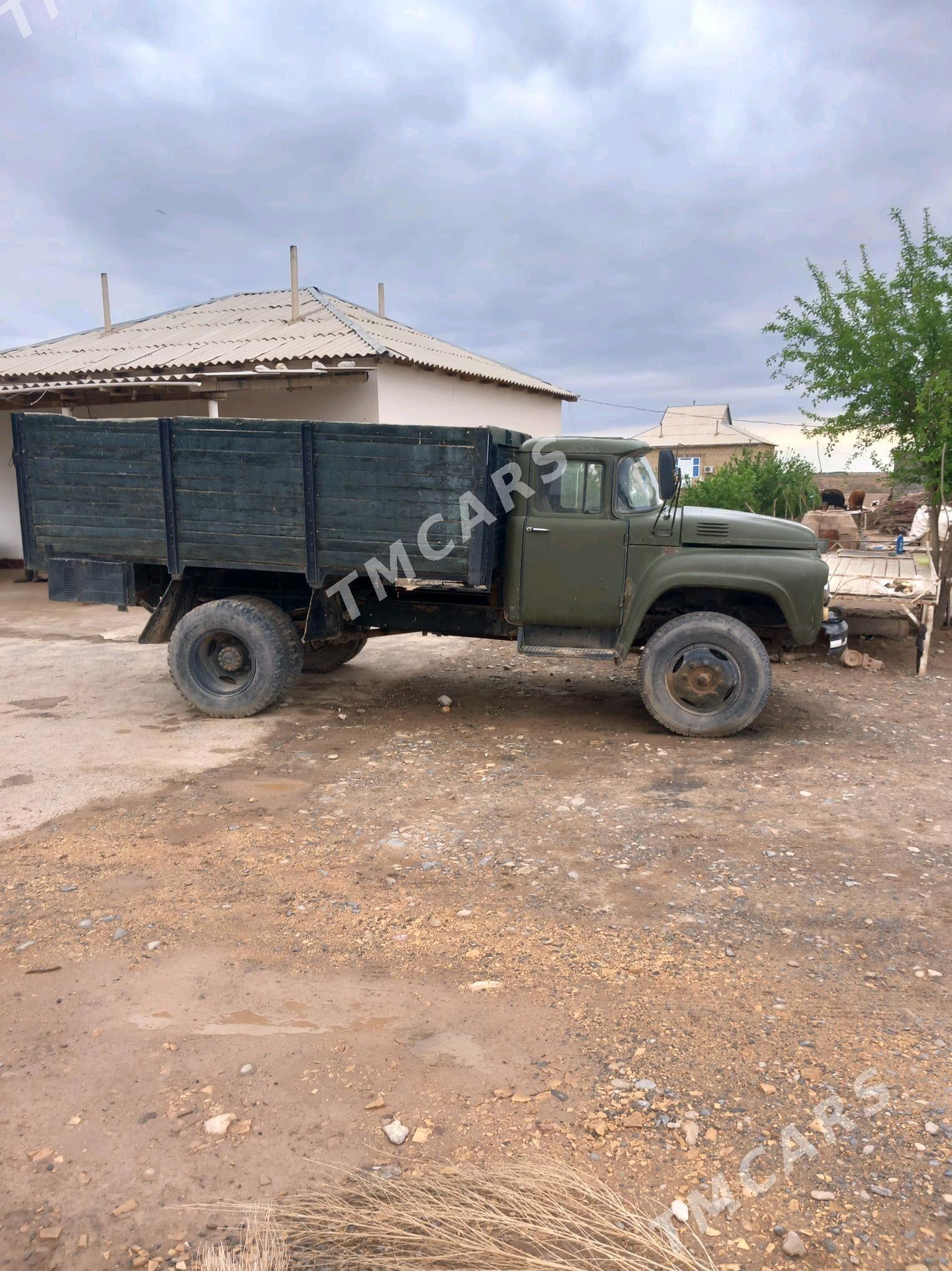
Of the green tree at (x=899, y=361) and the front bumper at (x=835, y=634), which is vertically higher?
the green tree at (x=899, y=361)

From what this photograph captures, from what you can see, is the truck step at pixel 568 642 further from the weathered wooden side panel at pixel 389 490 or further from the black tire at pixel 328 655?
the black tire at pixel 328 655

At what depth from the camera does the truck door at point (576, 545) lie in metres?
6.23

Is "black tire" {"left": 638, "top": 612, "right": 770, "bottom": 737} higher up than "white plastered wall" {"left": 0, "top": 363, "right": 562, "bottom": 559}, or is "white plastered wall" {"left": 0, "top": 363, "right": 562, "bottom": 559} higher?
"white plastered wall" {"left": 0, "top": 363, "right": 562, "bottom": 559}

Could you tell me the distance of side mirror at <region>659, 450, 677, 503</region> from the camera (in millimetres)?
5902

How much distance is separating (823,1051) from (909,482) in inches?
389

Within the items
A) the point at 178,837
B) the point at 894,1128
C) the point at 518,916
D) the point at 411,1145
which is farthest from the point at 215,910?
the point at 894,1128

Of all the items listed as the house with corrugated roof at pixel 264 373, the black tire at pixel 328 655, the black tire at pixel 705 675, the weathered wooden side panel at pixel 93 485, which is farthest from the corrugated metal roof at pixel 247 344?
the black tire at pixel 705 675

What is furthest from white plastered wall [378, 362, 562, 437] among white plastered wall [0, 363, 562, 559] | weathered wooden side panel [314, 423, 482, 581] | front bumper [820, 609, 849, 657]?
front bumper [820, 609, 849, 657]

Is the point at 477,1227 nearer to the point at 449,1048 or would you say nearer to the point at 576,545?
the point at 449,1048

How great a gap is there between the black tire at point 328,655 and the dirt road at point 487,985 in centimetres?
209

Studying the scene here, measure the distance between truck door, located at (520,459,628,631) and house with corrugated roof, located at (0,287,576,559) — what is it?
6.12 m

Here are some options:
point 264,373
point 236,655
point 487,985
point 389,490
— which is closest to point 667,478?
point 389,490

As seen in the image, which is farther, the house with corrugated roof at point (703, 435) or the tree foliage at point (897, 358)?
the house with corrugated roof at point (703, 435)

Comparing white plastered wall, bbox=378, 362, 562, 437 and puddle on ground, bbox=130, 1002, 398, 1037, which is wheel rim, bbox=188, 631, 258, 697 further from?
white plastered wall, bbox=378, 362, 562, 437
